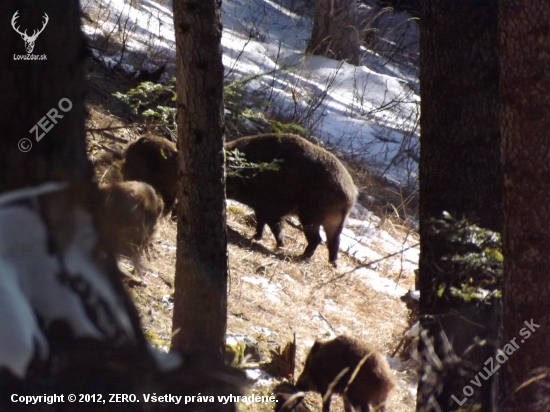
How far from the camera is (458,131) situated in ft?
13.7

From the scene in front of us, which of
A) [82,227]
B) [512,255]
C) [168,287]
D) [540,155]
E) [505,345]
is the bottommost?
[168,287]

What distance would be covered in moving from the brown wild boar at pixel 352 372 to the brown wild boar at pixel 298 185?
4095mm

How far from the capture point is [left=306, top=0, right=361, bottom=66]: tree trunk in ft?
57.0

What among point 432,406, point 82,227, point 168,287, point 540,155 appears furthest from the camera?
point 168,287

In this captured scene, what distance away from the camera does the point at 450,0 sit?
4.17m

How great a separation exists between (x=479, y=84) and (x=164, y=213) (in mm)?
4794

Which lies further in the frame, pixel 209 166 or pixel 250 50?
pixel 250 50

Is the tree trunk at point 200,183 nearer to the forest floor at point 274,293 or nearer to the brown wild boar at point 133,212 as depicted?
the forest floor at point 274,293

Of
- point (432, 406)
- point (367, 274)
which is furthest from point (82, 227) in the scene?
point (367, 274)

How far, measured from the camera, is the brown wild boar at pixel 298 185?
8.87 m

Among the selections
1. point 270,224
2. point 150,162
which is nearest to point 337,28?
point 270,224

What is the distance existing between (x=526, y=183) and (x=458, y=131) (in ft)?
2.38

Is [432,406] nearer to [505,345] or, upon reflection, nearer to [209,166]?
[505,345]
